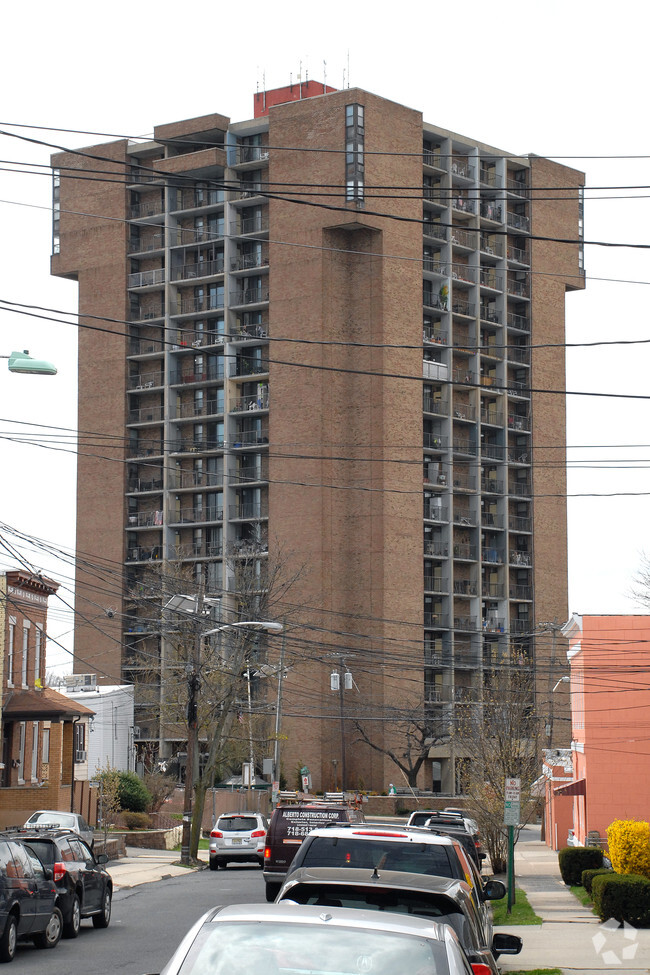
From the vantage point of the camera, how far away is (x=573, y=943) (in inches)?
795

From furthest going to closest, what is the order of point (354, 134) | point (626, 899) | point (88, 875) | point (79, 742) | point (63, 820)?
1. point (354, 134)
2. point (79, 742)
3. point (63, 820)
4. point (626, 899)
5. point (88, 875)

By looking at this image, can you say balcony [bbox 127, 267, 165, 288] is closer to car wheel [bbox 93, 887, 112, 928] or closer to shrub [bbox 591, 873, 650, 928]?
car wheel [bbox 93, 887, 112, 928]

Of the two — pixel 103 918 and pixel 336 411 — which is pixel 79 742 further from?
pixel 336 411

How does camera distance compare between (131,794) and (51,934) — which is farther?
(131,794)

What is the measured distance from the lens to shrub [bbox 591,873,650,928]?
22.4 m

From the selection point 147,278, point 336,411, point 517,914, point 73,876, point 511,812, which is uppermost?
point 147,278

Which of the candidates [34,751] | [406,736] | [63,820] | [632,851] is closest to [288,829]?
[632,851]

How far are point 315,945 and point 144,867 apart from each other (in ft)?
116

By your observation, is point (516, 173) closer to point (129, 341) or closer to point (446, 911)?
point (129, 341)

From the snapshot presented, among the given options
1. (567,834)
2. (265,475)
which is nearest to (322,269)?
(265,475)

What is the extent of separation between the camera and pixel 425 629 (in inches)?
3369

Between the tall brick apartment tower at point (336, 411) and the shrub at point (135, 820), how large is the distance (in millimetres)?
22491

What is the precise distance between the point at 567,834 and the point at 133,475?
1888 inches

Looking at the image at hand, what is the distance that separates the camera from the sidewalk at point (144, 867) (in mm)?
34625
